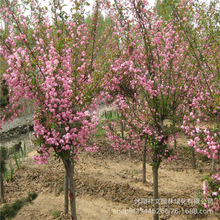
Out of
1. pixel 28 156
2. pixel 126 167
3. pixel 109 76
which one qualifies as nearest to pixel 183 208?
pixel 126 167

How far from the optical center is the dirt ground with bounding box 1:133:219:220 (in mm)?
5434

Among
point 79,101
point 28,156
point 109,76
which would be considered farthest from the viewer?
point 28,156

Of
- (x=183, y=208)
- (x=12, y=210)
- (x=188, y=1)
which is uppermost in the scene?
(x=188, y=1)

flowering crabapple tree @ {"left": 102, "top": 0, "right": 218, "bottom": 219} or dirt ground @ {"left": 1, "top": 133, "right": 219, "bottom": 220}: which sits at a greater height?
flowering crabapple tree @ {"left": 102, "top": 0, "right": 218, "bottom": 219}

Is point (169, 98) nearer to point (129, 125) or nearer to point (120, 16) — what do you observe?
point (129, 125)

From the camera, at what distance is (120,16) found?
15.6ft

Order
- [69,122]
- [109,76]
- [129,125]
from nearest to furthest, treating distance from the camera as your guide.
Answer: [69,122]
[129,125]
[109,76]

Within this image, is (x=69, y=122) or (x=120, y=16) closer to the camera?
(x=69, y=122)

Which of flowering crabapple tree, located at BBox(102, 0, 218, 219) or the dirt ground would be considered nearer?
flowering crabapple tree, located at BBox(102, 0, 218, 219)

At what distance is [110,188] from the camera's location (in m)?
6.43

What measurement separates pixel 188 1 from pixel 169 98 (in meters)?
2.06

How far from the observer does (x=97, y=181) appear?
22.4 ft

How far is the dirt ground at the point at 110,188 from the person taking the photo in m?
5.43

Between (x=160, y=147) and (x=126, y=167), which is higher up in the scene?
(x=160, y=147)
